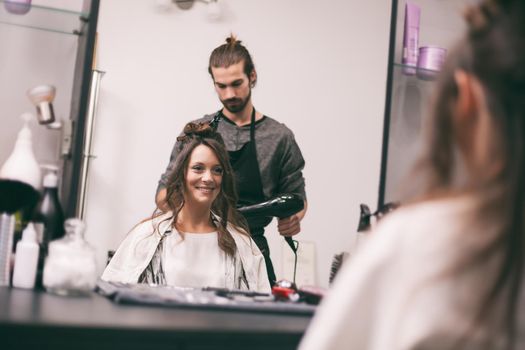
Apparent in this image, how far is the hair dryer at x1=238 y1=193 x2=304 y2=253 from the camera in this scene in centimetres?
297

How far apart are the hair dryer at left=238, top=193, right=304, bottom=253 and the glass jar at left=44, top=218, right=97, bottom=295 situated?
1461 mm

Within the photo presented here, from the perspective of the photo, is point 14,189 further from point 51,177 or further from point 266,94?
point 266,94

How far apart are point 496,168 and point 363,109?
2769 millimetres

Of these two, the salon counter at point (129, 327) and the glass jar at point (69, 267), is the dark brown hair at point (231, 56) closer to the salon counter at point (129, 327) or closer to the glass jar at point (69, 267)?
the glass jar at point (69, 267)

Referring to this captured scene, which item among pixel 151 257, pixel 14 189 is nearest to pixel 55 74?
pixel 14 189

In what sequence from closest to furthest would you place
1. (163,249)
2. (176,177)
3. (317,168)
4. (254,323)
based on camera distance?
(254,323) → (163,249) → (176,177) → (317,168)

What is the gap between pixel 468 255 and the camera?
76 centimetres

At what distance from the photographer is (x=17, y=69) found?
2035 millimetres

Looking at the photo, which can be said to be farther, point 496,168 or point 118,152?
point 118,152

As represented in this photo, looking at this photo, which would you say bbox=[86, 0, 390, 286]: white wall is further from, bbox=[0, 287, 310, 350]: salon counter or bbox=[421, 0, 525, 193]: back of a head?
bbox=[421, 0, 525, 193]: back of a head

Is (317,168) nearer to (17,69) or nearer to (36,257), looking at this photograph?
(17,69)

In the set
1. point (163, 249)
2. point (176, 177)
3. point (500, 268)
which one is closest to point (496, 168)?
point (500, 268)

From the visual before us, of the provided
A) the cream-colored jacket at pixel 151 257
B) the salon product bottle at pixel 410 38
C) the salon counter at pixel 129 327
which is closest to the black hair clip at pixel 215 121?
the cream-colored jacket at pixel 151 257

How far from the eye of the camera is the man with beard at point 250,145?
3043mm
